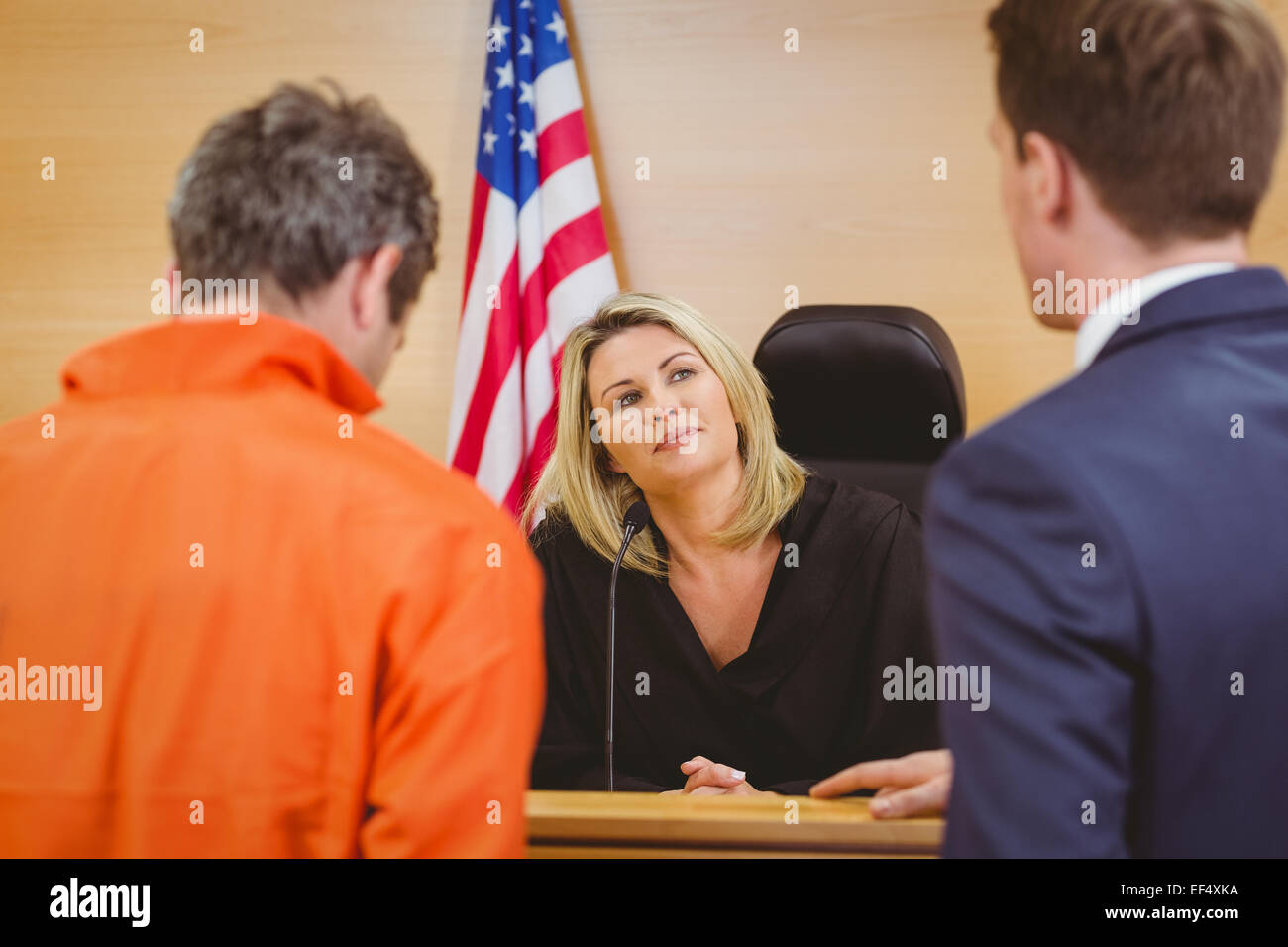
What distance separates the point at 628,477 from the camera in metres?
2.18

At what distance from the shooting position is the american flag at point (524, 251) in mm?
2678

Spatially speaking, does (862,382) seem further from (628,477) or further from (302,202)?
(302,202)

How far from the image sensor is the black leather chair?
81.0 inches

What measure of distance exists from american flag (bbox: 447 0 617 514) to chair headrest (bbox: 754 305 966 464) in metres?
0.70

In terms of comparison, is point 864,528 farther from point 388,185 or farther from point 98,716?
point 98,716

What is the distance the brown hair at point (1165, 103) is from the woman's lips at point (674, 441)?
1204 mm

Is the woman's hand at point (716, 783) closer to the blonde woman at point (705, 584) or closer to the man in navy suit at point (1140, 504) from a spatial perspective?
the blonde woman at point (705, 584)

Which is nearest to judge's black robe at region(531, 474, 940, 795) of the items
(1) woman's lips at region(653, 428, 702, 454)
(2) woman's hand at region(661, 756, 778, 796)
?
(2) woman's hand at region(661, 756, 778, 796)

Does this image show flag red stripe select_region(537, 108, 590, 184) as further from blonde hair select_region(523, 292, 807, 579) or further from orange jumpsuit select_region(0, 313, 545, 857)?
orange jumpsuit select_region(0, 313, 545, 857)

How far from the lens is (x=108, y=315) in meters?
3.00

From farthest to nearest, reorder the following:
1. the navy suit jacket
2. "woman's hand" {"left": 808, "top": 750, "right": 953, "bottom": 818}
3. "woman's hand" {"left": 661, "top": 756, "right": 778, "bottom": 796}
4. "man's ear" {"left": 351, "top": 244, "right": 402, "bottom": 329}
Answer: "woman's hand" {"left": 661, "top": 756, "right": 778, "bottom": 796} < "woman's hand" {"left": 808, "top": 750, "right": 953, "bottom": 818} < "man's ear" {"left": 351, "top": 244, "right": 402, "bottom": 329} < the navy suit jacket

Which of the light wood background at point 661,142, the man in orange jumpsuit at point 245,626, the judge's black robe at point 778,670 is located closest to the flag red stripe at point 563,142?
the light wood background at point 661,142
